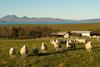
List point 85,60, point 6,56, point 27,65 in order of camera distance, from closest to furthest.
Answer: point 27,65
point 85,60
point 6,56

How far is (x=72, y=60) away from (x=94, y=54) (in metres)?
3.76

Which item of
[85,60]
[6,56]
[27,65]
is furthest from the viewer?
[6,56]

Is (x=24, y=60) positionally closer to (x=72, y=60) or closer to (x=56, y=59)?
(x=56, y=59)

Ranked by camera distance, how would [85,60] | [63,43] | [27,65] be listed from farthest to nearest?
[63,43], [85,60], [27,65]

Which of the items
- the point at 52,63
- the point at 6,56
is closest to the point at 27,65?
the point at 52,63

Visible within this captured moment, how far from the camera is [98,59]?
97.9 ft

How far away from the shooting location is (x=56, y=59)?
29.7 m

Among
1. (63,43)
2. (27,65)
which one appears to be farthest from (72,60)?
(63,43)

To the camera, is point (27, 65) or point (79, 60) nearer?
point (27, 65)

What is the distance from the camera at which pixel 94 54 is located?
104ft

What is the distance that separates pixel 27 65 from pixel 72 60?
5376mm

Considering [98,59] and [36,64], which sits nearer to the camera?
[36,64]

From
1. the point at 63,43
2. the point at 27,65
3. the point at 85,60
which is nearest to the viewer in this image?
the point at 27,65

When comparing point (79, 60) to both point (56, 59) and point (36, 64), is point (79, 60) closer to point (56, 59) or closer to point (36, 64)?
point (56, 59)
